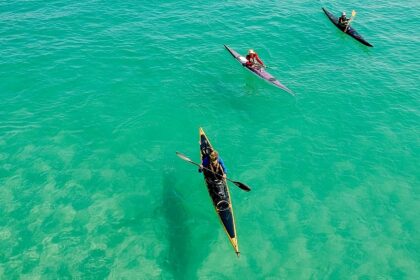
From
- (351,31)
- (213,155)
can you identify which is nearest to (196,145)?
(213,155)

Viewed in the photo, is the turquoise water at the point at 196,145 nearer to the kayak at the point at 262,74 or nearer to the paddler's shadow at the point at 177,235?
the paddler's shadow at the point at 177,235

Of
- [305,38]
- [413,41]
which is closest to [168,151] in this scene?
[305,38]

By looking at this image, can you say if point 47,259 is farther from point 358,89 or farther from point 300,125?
point 358,89

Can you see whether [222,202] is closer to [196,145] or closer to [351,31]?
[196,145]

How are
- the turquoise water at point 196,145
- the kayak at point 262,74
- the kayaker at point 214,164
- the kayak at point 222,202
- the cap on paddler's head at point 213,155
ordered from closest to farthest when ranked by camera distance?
the kayak at point 222,202 < the turquoise water at point 196,145 < the cap on paddler's head at point 213,155 < the kayaker at point 214,164 < the kayak at point 262,74

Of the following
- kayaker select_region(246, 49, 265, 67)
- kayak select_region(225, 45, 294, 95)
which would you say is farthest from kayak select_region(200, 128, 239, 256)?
kayaker select_region(246, 49, 265, 67)

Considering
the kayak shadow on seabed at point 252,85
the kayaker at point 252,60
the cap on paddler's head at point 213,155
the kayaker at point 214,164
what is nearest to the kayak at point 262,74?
the kayaker at point 252,60
